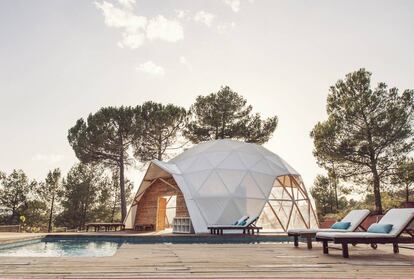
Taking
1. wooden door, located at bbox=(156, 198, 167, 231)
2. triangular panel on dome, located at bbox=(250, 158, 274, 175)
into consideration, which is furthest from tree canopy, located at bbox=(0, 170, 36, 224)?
triangular panel on dome, located at bbox=(250, 158, 274, 175)

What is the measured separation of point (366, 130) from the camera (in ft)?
58.0

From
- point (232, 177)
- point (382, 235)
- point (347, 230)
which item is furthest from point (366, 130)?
point (382, 235)

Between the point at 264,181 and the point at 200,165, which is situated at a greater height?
the point at 200,165

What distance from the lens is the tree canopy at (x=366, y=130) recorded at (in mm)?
17156

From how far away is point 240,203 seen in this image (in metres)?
13.8

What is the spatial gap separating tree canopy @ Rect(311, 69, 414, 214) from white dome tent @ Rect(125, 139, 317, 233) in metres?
3.62

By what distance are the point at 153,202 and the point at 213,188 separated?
174 inches

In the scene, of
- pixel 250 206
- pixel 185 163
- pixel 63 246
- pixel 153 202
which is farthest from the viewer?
pixel 153 202

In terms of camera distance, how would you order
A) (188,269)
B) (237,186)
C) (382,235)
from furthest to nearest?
(237,186) < (382,235) < (188,269)

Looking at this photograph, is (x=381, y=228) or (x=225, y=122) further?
(x=225, y=122)

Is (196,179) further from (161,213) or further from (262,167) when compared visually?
→ (161,213)

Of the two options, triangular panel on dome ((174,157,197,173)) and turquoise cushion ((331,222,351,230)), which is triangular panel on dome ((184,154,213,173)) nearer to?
triangular panel on dome ((174,157,197,173))

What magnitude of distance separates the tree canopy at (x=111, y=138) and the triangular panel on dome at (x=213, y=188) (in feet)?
30.4

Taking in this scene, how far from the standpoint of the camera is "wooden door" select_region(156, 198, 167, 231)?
55.8 feet
